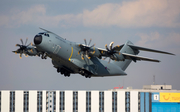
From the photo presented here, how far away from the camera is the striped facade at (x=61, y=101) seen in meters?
75.2

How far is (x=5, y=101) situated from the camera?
76.8 m

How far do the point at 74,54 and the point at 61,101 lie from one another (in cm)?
4319

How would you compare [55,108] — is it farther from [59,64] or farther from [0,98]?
[59,64]

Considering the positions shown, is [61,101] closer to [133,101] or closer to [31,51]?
[133,101]

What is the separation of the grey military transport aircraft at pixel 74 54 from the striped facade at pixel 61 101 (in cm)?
3746

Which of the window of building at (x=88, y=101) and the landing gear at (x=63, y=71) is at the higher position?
the landing gear at (x=63, y=71)

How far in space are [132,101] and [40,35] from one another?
172 feet

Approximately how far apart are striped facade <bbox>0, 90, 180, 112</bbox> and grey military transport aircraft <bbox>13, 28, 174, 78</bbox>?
123 feet

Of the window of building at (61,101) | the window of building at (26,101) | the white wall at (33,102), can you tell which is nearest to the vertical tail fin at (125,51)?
the window of building at (61,101)

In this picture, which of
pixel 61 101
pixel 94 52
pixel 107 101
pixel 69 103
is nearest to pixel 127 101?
pixel 107 101

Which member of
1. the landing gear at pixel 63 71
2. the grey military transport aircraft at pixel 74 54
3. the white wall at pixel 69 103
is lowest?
the white wall at pixel 69 103

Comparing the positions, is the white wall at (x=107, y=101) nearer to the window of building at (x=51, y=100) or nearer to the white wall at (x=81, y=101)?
the white wall at (x=81, y=101)

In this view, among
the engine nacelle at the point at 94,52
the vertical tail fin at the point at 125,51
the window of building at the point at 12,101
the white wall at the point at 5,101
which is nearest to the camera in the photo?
the engine nacelle at the point at 94,52

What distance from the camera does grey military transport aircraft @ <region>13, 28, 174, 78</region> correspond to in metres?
31.8
